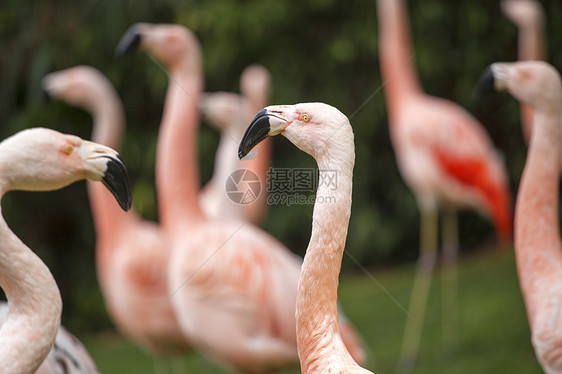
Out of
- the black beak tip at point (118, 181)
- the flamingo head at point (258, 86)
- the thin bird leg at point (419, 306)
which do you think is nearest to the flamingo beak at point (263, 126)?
the black beak tip at point (118, 181)

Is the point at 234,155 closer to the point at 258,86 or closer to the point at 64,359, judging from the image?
the point at 258,86

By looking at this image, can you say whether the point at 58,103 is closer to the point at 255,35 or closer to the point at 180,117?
the point at 255,35

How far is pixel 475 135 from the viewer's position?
566 cm

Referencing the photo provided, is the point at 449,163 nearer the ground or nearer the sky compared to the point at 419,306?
nearer the sky

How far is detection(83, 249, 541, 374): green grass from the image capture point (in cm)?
511

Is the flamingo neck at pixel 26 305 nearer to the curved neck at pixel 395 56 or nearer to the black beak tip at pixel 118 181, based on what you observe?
the black beak tip at pixel 118 181

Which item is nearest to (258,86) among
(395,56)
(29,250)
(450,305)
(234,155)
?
(234,155)

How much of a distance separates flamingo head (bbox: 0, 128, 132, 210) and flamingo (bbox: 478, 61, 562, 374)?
153 centimetres

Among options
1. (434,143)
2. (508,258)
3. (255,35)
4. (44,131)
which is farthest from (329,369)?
→ (255,35)

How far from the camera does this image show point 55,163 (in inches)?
97.1

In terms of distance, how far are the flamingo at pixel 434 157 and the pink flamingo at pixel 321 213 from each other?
321cm

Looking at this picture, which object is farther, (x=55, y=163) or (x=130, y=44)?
(x=130, y=44)

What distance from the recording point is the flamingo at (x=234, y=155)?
5.14 meters

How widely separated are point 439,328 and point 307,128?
414 centimetres
